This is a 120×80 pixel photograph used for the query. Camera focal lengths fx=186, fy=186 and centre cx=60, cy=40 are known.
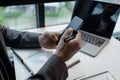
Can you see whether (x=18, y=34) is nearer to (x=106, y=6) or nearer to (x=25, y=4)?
(x=25, y=4)

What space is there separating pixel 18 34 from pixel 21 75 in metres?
0.30

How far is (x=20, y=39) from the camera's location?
1040 mm

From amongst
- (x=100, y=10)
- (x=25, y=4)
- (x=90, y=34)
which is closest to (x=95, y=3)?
(x=100, y=10)

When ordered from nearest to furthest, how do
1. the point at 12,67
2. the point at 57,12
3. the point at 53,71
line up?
the point at 53,71, the point at 12,67, the point at 57,12

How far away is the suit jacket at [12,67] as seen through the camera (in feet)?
2.27

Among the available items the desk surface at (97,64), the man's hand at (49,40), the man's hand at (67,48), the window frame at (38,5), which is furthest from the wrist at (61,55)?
the window frame at (38,5)

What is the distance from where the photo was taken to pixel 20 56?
97 centimetres

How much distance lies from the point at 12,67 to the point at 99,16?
587 millimetres

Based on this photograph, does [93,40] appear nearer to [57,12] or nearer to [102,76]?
[102,76]

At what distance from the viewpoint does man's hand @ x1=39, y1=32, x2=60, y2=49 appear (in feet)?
3.24

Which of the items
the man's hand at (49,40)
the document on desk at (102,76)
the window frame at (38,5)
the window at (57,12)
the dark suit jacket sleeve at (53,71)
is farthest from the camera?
the window at (57,12)

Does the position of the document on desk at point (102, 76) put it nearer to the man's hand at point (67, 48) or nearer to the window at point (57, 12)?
the man's hand at point (67, 48)

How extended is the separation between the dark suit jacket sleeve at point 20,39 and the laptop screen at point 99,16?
0.35m

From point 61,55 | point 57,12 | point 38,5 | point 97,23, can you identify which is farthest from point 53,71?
point 57,12
